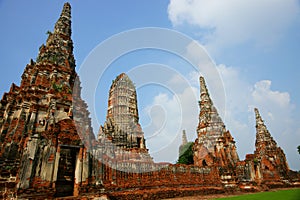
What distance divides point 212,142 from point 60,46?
64.7ft

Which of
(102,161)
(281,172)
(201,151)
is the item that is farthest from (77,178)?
(281,172)

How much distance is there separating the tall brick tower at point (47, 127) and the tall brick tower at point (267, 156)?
2145 cm

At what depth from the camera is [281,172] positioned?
82.9ft

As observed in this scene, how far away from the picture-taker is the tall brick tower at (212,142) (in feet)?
67.5

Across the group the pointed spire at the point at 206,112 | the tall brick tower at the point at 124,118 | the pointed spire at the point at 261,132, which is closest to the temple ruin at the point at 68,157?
the pointed spire at the point at 206,112

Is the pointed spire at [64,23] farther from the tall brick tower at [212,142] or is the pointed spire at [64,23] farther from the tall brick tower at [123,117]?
the tall brick tower at [212,142]

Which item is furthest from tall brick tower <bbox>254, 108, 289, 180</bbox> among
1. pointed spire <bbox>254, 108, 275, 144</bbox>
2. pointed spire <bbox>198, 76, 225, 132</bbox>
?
pointed spire <bbox>198, 76, 225, 132</bbox>

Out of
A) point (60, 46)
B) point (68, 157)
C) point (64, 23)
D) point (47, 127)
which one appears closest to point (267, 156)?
point (68, 157)

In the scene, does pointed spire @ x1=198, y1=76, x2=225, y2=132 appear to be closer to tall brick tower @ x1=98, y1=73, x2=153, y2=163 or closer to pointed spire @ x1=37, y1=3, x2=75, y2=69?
tall brick tower @ x1=98, y1=73, x2=153, y2=163

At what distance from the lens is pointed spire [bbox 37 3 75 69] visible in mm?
14828

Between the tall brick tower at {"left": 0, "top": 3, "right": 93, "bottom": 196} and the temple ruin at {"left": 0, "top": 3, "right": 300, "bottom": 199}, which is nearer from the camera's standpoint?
the tall brick tower at {"left": 0, "top": 3, "right": 93, "bottom": 196}

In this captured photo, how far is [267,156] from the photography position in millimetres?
27469

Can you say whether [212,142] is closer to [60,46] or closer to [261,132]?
[261,132]

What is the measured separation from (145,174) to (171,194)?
243 cm
